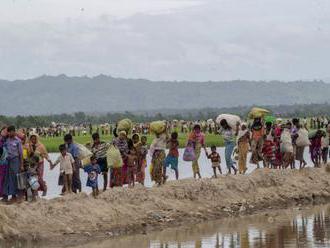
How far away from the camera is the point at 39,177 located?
17.0 m

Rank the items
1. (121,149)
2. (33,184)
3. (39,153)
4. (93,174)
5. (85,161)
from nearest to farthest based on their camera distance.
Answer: (33,184), (39,153), (93,174), (85,161), (121,149)

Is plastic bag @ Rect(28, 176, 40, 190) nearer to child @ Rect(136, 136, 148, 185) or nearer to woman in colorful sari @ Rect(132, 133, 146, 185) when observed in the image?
woman in colorful sari @ Rect(132, 133, 146, 185)

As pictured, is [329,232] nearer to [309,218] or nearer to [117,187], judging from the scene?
[309,218]

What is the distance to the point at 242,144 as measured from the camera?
865 inches

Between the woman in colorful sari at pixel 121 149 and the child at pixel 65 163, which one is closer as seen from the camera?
the child at pixel 65 163

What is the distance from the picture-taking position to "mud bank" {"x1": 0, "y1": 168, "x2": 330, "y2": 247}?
1512cm

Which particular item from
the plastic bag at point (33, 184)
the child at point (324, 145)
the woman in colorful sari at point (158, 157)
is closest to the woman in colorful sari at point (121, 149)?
the woman in colorful sari at point (158, 157)

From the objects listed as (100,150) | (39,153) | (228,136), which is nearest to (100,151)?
(100,150)

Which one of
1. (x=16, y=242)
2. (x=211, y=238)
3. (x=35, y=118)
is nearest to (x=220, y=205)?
(x=211, y=238)

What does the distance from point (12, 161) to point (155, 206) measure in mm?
2966

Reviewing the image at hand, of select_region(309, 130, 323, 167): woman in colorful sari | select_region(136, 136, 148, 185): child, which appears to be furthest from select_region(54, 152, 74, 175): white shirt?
select_region(309, 130, 323, 167): woman in colorful sari

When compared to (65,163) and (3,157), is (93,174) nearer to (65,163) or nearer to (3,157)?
(65,163)

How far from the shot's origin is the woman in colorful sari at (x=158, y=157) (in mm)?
19219

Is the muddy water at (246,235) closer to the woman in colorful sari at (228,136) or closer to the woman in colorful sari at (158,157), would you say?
the woman in colorful sari at (158,157)
